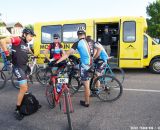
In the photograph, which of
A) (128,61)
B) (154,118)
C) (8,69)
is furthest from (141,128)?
(128,61)

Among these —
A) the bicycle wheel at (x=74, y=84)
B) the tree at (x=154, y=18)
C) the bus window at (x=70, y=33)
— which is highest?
the tree at (x=154, y=18)

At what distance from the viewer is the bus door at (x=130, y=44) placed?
1021 centimetres

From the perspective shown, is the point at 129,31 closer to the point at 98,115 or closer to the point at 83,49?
the point at 83,49

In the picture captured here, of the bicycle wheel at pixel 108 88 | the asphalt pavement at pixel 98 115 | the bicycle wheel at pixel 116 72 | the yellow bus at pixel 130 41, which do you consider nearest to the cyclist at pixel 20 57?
the asphalt pavement at pixel 98 115

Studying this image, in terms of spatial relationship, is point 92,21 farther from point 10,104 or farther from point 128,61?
point 10,104

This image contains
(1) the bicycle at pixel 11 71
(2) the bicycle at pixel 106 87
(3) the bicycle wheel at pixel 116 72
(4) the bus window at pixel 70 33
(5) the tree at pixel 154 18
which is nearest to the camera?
(2) the bicycle at pixel 106 87

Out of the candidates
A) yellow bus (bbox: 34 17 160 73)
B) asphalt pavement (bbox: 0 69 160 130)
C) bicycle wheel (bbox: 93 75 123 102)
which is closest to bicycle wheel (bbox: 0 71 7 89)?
asphalt pavement (bbox: 0 69 160 130)

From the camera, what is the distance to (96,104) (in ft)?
19.2

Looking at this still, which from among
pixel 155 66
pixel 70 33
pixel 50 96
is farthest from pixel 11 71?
pixel 155 66

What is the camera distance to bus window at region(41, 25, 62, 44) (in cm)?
1145

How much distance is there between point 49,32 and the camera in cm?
1163

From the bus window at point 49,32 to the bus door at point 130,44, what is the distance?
120 inches

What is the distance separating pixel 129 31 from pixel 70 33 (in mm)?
2748

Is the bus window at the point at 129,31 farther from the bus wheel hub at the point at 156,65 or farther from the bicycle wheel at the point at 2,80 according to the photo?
the bicycle wheel at the point at 2,80
